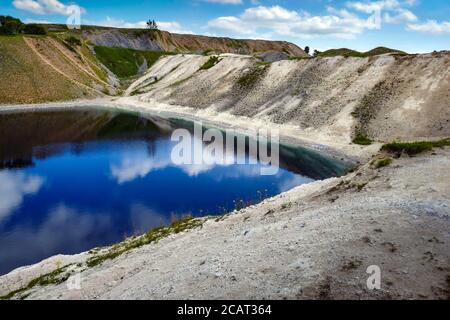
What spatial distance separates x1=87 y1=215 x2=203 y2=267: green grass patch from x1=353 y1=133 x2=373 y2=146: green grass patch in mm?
34403

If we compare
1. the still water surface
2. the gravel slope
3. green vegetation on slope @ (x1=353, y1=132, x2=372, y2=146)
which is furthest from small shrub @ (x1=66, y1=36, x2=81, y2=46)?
the gravel slope

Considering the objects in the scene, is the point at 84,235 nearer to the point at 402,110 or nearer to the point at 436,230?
the point at 436,230

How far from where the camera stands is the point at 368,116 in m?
64.6

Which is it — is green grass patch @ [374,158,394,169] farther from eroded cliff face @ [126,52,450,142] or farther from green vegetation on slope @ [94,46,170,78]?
green vegetation on slope @ [94,46,170,78]

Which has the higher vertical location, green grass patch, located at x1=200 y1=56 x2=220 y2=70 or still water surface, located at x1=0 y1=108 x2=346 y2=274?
green grass patch, located at x1=200 y1=56 x2=220 y2=70

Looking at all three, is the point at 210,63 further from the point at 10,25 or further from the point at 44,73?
the point at 10,25

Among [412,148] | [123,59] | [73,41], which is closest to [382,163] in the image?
[412,148]

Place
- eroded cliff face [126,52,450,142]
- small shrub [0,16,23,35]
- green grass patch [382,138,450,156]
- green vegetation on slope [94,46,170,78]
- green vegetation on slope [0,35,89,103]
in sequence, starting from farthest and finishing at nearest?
green vegetation on slope [94,46,170,78], small shrub [0,16,23,35], green vegetation on slope [0,35,89,103], eroded cliff face [126,52,450,142], green grass patch [382,138,450,156]

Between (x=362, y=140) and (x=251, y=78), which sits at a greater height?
(x=251, y=78)

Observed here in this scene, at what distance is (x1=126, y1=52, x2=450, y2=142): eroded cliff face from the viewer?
60625 millimetres

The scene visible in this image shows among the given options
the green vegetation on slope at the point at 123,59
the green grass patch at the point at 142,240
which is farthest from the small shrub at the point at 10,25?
the green grass patch at the point at 142,240

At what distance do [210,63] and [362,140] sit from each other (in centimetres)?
7446

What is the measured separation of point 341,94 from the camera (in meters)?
74.0
